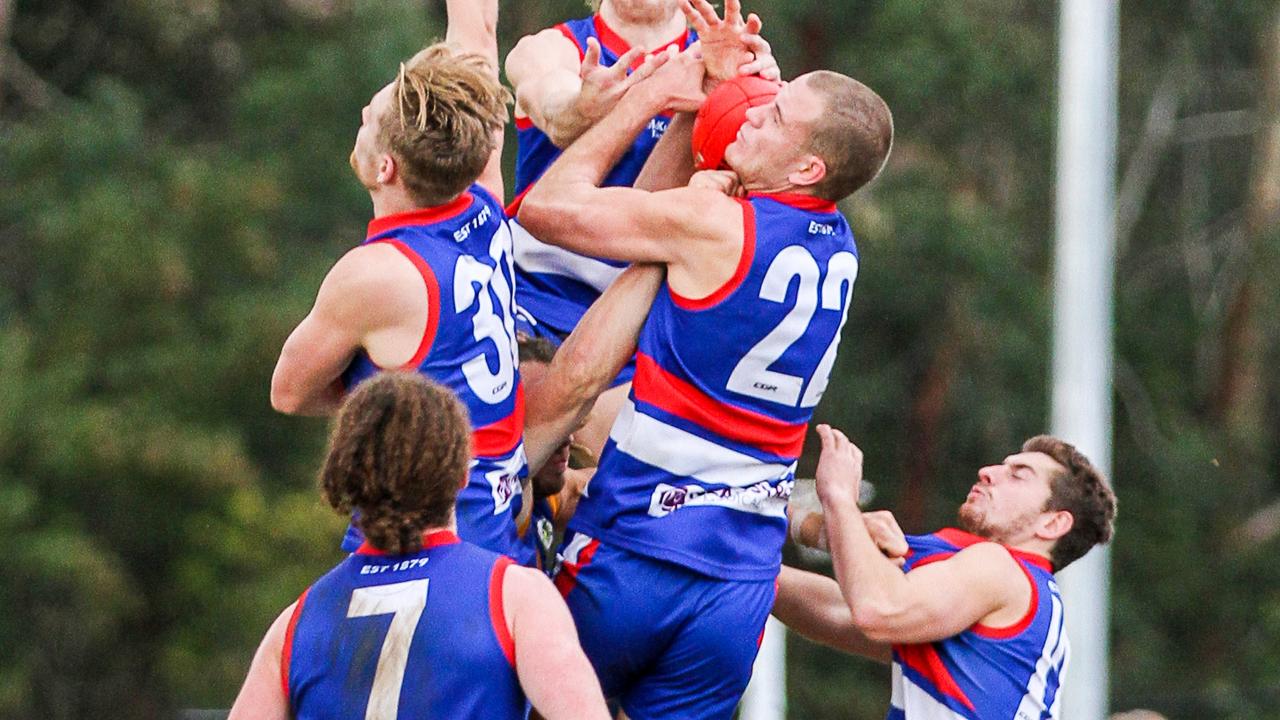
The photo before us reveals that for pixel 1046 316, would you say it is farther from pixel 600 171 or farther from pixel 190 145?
pixel 600 171

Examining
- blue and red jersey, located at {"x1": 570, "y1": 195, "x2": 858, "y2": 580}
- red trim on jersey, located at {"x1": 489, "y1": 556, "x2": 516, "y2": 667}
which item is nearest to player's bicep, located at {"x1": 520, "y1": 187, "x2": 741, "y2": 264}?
blue and red jersey, located at {"x1": 570, "y1": 195, "x2": 858, "y2": 580}

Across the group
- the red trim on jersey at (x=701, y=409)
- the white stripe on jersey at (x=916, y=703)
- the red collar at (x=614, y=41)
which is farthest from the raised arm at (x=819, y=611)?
the red collar at (x=614, y=41)

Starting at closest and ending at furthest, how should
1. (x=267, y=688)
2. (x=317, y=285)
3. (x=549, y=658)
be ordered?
(x=549, y=658) → (x=267, y=688) → (x=317, y=285)

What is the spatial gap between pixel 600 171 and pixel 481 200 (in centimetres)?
32

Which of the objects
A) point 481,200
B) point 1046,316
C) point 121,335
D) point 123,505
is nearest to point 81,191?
point 121,335

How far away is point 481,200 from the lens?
15.7ft

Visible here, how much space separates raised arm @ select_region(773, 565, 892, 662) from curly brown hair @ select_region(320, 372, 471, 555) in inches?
72.5

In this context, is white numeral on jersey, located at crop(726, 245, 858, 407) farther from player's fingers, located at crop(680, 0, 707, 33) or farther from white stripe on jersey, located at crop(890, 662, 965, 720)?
white stripe on jersey, located at crop(890, 662, 965, 720)

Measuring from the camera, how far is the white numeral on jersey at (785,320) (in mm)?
4703

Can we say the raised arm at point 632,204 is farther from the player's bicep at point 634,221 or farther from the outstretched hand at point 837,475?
the outstretched hand at point 837,475

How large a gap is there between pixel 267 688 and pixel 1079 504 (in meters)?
2.30

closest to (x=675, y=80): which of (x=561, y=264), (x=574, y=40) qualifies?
(x=574, y=40)

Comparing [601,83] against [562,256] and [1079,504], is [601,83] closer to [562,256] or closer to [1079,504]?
[562,256]

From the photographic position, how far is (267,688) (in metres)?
3.94
